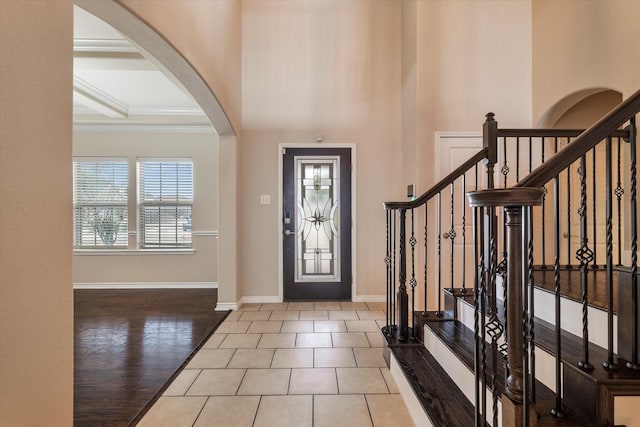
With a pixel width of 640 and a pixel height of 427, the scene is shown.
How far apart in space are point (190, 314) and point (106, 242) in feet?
8.19

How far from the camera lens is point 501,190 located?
1.04 metres

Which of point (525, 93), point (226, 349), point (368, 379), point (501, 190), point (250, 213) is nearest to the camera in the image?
point (501, 190)

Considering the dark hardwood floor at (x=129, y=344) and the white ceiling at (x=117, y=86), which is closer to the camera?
the dark hardwood floor at (x=129, y=344)

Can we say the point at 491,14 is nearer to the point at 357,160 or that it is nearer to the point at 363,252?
the point at 357,160

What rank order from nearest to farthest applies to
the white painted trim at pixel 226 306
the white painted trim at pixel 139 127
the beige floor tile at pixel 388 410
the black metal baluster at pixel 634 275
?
the black metal baluster at pixel 634 275 < the beige floor tile at pixel 388 410 < the white painted trim at pixel 226 306 < the white painted trim at pixel 139 127

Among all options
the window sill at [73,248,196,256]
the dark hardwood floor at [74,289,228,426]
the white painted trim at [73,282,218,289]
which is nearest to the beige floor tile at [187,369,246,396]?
the dark hardwood floor at [74,289,228,426]

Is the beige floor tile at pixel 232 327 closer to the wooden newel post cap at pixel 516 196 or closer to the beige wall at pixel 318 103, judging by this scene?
the beige wall at pixel 318 103

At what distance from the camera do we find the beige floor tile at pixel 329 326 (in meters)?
3.28

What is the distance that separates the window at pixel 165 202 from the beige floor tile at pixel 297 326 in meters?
2.69

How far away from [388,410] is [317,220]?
271 cm

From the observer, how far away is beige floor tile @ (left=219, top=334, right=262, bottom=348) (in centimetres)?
294

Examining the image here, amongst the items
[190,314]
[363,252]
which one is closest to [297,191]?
[363,252]

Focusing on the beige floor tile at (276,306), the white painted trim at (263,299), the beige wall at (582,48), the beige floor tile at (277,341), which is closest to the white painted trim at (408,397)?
the beige floor tile at (277,341)
